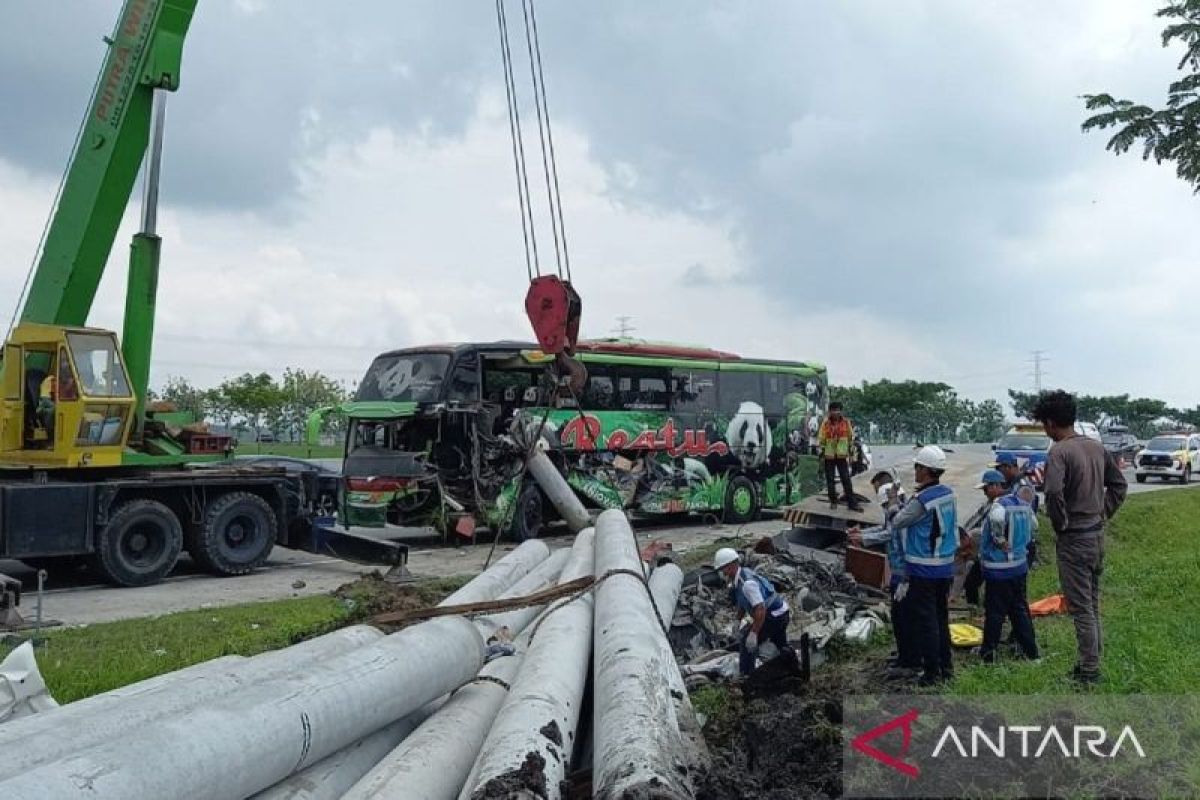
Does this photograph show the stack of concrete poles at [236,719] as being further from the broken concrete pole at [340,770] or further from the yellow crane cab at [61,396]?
the yellow crane cab at [61,396]

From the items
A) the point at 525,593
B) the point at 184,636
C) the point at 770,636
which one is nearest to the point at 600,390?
the point at 525,593

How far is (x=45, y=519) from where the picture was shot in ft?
34.6

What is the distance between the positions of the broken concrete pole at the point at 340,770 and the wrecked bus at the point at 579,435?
8.55m

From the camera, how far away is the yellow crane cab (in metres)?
10.5

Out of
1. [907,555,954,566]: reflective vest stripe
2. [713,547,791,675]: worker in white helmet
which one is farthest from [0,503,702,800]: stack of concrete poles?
[907,555,954,566]: reflective vest stripe

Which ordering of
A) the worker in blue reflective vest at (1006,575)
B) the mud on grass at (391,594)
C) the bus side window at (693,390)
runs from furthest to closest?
the bus side window at (693,390), the mud on grass at (391,594), the worker in blue reflective vest at (1006,575)

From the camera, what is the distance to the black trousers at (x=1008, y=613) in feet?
21.9

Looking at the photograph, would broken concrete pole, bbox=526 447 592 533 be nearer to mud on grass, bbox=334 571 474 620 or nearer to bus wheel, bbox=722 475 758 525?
mud on grass, bbox=334 571 474 620

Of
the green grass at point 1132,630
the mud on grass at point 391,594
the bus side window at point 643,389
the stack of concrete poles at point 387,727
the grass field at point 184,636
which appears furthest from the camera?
the bus side window at point 643,389

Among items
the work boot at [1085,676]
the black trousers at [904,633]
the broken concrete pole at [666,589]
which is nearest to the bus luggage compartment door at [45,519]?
the broken concrete pole at [666,589]

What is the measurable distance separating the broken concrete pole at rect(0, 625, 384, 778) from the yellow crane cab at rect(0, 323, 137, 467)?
6.72 m

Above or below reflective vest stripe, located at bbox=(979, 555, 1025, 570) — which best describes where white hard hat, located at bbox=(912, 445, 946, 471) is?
above

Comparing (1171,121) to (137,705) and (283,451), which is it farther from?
(283,451)

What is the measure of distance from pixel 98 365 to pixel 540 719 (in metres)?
8.70
